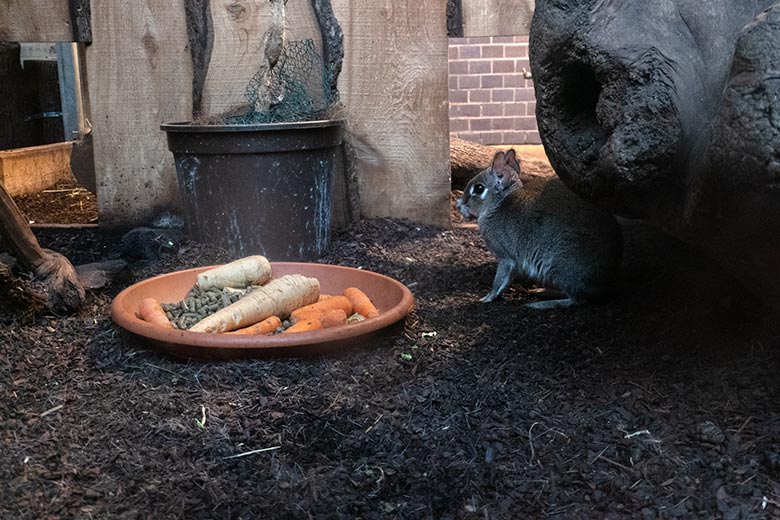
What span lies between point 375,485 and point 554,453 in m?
0.58

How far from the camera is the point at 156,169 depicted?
17.2 ft

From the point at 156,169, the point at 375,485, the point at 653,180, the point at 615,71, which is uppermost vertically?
the point at 615,71

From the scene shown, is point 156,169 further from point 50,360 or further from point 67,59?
point 67,59

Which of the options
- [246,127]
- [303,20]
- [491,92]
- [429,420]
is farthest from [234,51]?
[491,92]

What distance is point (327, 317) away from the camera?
353cm

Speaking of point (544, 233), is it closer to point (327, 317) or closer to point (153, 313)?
point (327, 317)

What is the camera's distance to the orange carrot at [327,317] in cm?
351

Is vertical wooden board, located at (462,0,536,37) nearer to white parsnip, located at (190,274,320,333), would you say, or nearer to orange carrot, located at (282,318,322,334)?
white parsnip, located at (190,274,320,333)

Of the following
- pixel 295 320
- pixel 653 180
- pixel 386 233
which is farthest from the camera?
pixel 386 233

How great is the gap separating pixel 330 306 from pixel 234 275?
51cm

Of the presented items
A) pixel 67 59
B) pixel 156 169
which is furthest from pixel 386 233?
pixel 67 59

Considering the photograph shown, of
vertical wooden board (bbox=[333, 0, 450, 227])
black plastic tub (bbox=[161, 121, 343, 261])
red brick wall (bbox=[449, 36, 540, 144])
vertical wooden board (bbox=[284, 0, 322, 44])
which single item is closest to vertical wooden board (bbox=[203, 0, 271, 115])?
vertical wooden board (bbox=[284, 0, 322, 44])

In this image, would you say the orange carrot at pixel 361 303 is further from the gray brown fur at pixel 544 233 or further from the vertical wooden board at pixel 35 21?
the vertical wooden board at pixel 35 21

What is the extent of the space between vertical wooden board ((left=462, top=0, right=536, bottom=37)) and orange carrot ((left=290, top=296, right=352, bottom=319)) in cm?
230
